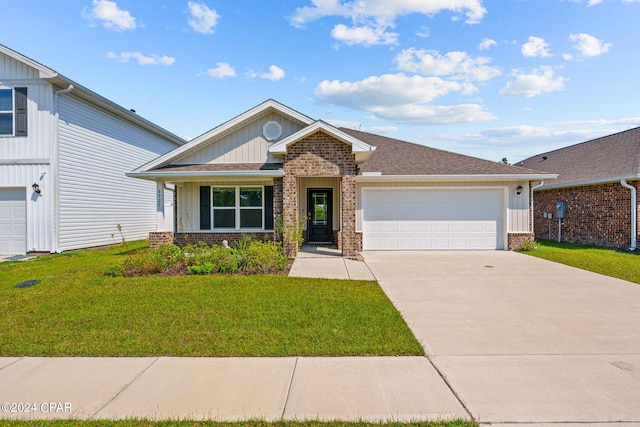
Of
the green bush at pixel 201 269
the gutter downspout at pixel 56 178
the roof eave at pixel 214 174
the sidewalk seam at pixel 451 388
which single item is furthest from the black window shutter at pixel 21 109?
the sidewalk seam at pixel 451 388

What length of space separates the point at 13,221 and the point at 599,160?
23953 mm

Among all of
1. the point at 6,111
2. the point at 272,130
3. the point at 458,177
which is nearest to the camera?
the point at 6,111

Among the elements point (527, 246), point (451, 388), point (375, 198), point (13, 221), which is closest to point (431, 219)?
point (375, 198)

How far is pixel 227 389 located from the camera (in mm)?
3432

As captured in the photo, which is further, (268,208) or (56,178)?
(268,208)

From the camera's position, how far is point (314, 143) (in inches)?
436

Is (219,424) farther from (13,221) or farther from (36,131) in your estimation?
(13,221)

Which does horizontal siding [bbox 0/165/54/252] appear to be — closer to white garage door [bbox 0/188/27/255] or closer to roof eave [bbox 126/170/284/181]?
white garage door [bbox 0/188/27/255]

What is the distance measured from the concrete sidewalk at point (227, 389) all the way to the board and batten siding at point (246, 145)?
9297 mm

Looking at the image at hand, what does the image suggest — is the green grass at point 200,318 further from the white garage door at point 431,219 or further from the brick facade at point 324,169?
the white garage door at point 431,219

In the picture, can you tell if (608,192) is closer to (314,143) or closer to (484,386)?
(314,143)

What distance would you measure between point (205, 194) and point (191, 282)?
5.71m

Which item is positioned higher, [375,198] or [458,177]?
[458,177]

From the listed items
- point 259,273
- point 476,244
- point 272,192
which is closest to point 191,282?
point 259,273
